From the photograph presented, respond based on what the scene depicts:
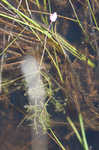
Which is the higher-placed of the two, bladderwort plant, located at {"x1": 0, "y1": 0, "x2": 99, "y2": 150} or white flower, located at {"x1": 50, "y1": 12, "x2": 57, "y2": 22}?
white flower, located at {"x1": 50, "y1": 12, "x2": 57, "y2": 22}

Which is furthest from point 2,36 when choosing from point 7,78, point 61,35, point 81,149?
point 81,149

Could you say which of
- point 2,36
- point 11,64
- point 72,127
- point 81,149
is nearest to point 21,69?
point 11,64

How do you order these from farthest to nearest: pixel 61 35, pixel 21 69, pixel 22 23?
pixel 21 69, pixel 61 35, pixel 22 23

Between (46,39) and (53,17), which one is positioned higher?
(53,17)

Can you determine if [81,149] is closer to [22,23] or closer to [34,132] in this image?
[34,132]

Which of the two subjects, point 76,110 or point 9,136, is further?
point 9,136

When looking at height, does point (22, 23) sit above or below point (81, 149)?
above

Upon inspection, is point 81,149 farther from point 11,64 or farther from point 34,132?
point 11,64

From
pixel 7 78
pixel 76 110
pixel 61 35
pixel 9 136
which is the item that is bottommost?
pixel 9 136

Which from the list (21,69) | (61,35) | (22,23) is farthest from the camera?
(21,69)

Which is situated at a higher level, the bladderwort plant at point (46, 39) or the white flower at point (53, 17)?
the white flower at point (53, 17)
